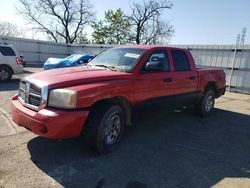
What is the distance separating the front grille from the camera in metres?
3.67

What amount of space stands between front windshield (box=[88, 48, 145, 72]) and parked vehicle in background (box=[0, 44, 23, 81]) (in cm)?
693

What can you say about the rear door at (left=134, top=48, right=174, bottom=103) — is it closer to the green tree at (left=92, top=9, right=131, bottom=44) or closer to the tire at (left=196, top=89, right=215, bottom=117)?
the tire at (left=196, top=89, right=215, bottom=117)

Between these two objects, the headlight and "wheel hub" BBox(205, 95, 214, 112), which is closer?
the headlight

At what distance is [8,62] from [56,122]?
8672mm

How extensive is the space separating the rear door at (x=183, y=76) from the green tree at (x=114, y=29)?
→ 32126 mm

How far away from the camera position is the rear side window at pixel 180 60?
5.68 m

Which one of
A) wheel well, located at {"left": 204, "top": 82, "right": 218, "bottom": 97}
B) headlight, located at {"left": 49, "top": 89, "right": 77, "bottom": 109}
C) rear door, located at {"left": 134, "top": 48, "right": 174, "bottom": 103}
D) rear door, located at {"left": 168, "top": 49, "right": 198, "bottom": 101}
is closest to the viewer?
headlight, located at {"left": 49, "top": 89, "right": 77, "bottom": 109}

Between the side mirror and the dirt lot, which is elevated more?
the side mirror

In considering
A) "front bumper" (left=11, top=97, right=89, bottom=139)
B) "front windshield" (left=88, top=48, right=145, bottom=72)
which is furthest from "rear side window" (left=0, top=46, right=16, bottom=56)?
"front bumper" (left=11, top=97, right=89, bottom=139)

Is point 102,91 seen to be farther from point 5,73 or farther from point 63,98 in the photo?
point 5,73

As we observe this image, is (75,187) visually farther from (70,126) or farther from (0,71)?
(0,71)

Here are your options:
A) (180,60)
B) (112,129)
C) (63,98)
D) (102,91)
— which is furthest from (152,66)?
(63,98)

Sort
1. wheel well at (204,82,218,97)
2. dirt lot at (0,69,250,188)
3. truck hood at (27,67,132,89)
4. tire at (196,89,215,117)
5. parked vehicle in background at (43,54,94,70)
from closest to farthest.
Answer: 1. dirt lot at (0,69,250,188)
2. truck hood at (27,67,132,89)
3. tire at (196,89,215,117)
4. wheel well at (204,82,218,97)
5. parked vehicle in background at (43,54,94,70)

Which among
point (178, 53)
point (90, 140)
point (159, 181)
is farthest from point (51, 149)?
point (178, 53)
